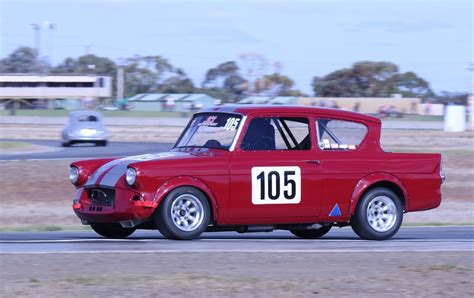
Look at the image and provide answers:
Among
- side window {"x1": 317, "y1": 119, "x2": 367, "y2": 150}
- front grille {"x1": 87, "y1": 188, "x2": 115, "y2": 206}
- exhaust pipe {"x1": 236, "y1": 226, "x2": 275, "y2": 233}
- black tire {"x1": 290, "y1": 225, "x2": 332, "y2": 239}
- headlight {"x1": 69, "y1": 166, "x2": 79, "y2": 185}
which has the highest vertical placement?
side window {"x1": 317, "y1": 119, "x2": 367, "y2": 150}

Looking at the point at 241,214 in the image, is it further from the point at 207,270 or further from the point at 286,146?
the point at 207,270

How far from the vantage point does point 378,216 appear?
37.8 feet

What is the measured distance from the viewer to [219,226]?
10.9 m

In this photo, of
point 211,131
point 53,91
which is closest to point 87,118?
point 211,131

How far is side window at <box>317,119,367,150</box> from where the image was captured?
11457mm

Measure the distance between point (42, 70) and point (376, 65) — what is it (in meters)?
42.2

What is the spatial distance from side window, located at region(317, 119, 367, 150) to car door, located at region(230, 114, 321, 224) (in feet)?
0.54

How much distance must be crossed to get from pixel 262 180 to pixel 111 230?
2.08 metres

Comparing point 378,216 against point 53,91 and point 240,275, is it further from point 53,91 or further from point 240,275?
point 53,91

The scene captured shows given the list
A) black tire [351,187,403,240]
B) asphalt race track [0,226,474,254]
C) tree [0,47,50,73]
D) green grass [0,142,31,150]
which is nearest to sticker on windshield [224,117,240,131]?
asphalt race track [0,226,474,254]

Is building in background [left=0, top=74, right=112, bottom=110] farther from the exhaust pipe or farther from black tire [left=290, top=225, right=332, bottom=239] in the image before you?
the exhaust pipe

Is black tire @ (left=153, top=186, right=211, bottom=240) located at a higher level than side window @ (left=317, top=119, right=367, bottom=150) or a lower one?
lower

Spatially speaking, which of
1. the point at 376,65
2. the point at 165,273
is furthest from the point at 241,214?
the point at 376,65

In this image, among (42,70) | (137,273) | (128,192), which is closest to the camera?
(137,273)
